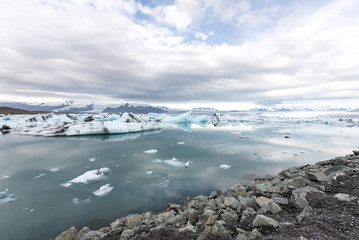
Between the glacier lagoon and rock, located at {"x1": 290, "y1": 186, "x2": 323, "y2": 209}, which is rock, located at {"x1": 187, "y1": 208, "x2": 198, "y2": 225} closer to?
the glacier lagoon

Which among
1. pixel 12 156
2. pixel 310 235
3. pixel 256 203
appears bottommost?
pixel 12 156

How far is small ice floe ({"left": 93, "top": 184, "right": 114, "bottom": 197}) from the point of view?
16.8 feet

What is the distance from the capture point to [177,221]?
10.5 feet

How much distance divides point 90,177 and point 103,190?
1218 mm

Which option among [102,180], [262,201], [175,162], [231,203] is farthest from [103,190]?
[262,201]

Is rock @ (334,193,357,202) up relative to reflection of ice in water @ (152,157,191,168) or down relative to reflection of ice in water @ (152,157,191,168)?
up

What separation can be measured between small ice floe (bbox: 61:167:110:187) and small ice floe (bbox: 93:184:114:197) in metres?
0.76

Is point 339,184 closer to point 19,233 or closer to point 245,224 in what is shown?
point 245,224

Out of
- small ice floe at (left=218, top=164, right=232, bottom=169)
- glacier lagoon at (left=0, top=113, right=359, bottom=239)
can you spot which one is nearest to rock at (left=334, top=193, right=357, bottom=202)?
glacier lagoon at (left=0, top=113, right=359, bottom=239)

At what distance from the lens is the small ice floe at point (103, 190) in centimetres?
511

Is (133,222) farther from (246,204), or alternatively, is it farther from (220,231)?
(246,204)

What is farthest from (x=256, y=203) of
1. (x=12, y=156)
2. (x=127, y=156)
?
(x=12, y=156)

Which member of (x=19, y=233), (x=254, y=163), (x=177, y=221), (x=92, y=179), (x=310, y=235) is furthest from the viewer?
(x=254, y=163)

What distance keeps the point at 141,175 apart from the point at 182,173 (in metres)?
1.57
